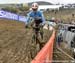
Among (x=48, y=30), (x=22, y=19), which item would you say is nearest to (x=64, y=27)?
(x=48, y=30)

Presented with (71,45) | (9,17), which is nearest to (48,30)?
(71,45)

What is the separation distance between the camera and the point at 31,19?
10.1 metres

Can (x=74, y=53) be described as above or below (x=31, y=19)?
below

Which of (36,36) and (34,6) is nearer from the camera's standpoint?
(34,6)

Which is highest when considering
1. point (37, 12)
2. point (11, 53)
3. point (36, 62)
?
point (37, 12)

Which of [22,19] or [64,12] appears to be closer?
[22,19]

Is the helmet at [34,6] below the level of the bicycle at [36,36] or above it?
above

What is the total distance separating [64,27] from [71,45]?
3.38m

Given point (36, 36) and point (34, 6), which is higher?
point (34, 6)

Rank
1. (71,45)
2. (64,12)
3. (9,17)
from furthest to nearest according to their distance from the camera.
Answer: (64,12), (9,17), (71,45)

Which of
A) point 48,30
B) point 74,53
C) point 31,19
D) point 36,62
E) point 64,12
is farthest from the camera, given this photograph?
point 64,12

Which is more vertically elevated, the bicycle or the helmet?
the helmet

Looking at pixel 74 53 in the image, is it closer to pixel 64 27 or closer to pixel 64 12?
pixel 64 27

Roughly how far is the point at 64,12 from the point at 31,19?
52.4 metres
